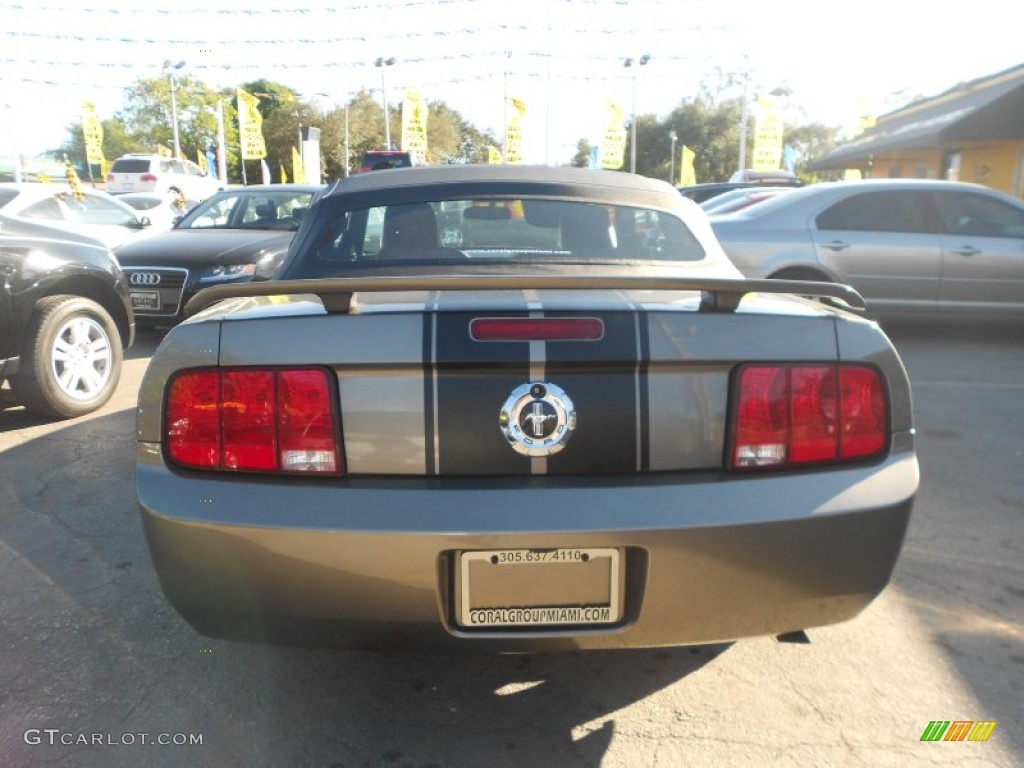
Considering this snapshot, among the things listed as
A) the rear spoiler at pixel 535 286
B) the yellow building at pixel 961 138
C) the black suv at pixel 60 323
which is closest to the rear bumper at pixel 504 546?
the rear spoiler at pixel 535 286

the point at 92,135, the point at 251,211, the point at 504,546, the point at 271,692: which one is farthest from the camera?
the point at 92,135

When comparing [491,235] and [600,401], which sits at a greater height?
[491,235]

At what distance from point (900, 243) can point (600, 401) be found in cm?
702

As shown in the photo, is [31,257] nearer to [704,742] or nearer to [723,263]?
[723,263]

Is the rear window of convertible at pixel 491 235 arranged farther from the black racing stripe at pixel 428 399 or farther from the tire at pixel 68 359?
the tire at pixel 68 359

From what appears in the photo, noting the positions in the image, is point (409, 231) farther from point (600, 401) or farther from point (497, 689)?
point (497, 689)

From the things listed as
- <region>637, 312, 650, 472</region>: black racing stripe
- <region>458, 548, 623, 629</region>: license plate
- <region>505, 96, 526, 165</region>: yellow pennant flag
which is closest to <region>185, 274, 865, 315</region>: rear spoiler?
<region>637, 312, 650, 472</region>: black racing stripe

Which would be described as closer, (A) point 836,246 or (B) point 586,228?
(B) point 586,228

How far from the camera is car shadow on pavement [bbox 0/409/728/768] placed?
2.21 metres

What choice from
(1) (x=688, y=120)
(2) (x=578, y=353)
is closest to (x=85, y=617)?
(2) (x=578, y=353)

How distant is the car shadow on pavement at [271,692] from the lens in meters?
2.21

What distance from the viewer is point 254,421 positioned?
202 centimetres

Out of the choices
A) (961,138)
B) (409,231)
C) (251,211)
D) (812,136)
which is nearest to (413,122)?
(961,138)

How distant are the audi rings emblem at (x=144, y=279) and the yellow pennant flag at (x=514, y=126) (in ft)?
81.3
